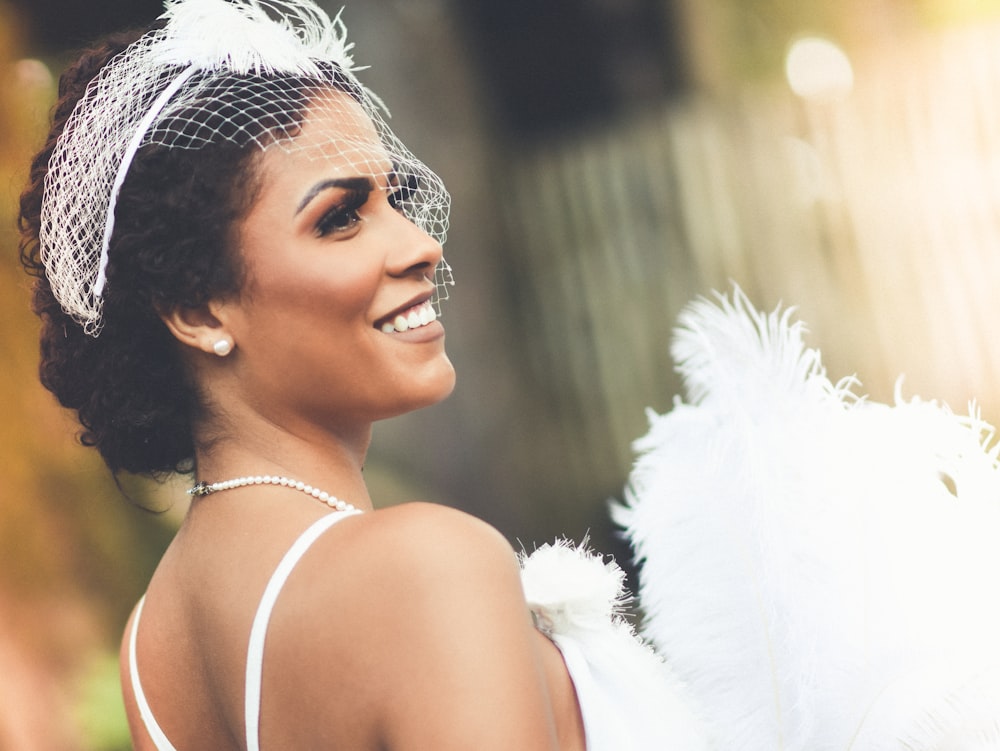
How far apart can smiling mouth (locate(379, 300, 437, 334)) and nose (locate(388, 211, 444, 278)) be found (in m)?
0.05

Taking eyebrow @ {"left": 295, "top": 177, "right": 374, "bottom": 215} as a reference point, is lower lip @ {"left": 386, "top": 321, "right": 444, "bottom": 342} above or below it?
below

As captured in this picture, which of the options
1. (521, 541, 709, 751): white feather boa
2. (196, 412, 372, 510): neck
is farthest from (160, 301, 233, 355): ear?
(521, 541, 709, 751): white feather boa

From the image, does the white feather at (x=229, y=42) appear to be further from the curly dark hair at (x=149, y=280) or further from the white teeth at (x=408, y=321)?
the white teeth at (x=408, y=321)

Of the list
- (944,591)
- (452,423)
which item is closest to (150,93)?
(944,591)

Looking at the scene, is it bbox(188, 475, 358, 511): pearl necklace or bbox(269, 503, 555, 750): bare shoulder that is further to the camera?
bbox(188, 475, 358, 511): pearl necklace

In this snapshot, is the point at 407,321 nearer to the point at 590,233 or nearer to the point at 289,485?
the point at 289,485

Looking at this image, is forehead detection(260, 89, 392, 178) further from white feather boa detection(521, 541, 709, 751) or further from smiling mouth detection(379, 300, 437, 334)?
white feather boa detection(521, 541, 709, 751)

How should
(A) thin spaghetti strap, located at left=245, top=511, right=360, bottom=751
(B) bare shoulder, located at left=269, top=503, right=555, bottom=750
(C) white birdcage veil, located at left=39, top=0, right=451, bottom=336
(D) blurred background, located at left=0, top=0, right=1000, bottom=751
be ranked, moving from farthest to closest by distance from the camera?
(D) blurred background, located at left=0, top=0, right=1000, bottom=751, (C) white birdcage veil, located at left=39, top=0, right=451, bottom=336, (A) thin spaghetti strap, located at left=245, top=511, right=360, bottom=751, (B) bare shoulder, located at left=269, top=503, right=555, bottom=750

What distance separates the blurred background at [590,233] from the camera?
3.68m

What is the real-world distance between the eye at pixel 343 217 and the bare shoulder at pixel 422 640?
379 mm

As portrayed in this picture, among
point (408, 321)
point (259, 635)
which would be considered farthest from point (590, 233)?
point (259, 635)

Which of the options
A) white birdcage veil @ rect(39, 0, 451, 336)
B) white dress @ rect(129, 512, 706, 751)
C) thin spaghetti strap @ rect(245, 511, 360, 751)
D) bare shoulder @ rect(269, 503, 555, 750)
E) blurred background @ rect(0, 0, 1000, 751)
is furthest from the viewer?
blurred background @ rect(0, 0, 1000, 751)

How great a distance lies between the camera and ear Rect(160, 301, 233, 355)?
1.34 m

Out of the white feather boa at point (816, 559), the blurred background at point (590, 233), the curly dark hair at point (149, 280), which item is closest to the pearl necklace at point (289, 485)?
the curly dark hair at point (149, 280)
